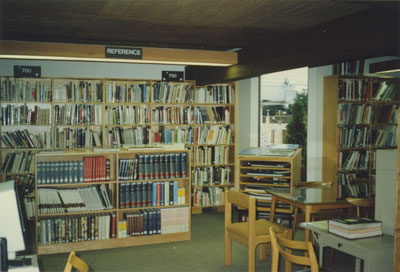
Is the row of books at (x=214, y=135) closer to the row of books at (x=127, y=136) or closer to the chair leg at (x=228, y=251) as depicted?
the row of books at (x=127, y=136)

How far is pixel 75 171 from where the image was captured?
14.8 feet

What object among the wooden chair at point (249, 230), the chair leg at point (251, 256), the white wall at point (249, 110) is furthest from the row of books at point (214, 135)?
the chair leg at point (251, 256)

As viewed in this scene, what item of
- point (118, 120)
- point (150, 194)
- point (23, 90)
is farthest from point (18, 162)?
point (150, 194)

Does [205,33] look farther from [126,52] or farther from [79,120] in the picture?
[79,120]

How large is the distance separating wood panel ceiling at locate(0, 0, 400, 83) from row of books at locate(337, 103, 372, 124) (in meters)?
2.24

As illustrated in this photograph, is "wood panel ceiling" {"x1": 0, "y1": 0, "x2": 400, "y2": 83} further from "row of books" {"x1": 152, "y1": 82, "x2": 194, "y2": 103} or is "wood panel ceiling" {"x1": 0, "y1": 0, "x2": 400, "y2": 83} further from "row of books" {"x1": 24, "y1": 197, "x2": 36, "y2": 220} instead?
"row of books" {"x1": 24, "y1": 197, "x2": 36, "y2": 220}

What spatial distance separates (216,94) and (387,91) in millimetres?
3071

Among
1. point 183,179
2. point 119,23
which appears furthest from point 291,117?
point 119,23

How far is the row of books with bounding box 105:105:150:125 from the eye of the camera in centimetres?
612

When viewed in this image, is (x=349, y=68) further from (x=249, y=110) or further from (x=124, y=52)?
(x=124, y=52)

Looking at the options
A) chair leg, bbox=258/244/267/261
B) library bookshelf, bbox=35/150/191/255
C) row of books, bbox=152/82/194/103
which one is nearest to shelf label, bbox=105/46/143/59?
library bookshelf, bbox=35/150/191/255

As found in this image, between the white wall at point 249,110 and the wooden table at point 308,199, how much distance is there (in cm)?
227

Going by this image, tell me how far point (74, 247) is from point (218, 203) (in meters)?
2.88

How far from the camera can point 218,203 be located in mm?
6688
